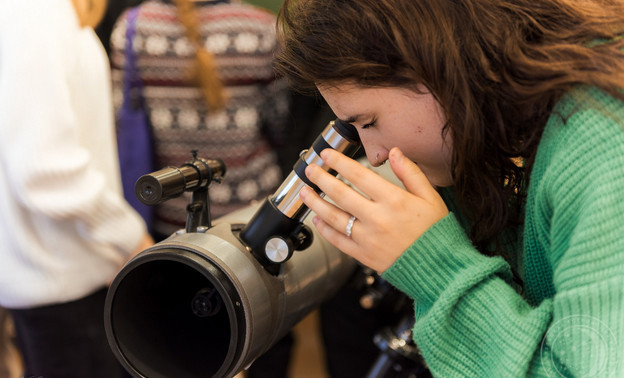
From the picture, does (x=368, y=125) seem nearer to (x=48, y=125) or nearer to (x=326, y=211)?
(x=326, y=211)

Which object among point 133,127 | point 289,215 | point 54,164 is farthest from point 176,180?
point 133,127

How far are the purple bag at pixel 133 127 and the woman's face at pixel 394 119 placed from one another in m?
0.65

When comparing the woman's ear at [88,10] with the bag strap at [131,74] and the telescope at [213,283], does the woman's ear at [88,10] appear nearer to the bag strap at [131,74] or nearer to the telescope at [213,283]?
the bag strap at [131,74]

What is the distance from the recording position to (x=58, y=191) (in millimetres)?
932

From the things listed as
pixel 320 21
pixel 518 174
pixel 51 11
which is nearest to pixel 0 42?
pixel 51 11

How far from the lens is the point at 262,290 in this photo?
2.01 feet

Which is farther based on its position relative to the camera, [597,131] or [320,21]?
[320,21]

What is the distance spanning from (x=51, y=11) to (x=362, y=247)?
63 centimetres

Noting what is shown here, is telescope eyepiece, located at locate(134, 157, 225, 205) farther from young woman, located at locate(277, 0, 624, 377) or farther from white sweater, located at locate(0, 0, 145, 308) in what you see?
white sweater, located at locate(0, 0, 145, 308)

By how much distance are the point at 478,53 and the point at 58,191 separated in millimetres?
658

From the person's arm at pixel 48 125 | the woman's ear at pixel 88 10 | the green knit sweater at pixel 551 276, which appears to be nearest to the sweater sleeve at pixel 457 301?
the green knit sweater at pixel 551 276

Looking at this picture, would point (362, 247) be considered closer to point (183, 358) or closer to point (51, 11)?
point (183, 358)

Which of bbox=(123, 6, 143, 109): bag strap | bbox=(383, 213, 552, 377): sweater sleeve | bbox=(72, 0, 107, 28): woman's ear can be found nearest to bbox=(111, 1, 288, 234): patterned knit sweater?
bbox=(123, 6, 143, 109): bag strap

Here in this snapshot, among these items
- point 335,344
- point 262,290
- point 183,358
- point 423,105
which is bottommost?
point 335,344
